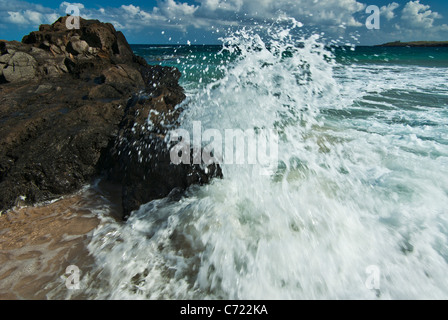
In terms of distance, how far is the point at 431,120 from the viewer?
638 cm

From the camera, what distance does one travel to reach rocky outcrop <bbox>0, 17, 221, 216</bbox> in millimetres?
3361

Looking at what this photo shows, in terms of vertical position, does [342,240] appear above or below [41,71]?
below

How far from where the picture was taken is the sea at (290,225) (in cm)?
217

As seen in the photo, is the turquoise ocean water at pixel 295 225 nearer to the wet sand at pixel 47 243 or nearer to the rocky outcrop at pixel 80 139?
the wet sand at pixel 47 243

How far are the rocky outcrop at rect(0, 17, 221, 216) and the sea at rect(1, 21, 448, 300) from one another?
0.39 metres

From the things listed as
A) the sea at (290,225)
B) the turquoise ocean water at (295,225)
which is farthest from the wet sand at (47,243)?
the turquoise ocean water at (295,225)

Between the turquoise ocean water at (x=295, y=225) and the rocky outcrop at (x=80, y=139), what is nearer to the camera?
the turquoise ocean water at (x=295, y=225)

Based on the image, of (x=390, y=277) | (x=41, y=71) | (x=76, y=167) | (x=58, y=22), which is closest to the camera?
(x=390, y=277)

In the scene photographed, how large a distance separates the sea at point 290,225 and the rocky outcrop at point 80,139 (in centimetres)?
39

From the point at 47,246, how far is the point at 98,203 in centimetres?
84

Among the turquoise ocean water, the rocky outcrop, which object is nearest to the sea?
the turquoise ocean water

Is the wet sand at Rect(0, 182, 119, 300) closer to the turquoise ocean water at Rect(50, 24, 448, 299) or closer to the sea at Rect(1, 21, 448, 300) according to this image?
the sea at Rect(1, 21, 448, 300)

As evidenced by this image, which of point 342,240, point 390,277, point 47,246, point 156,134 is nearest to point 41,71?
point 156,134
